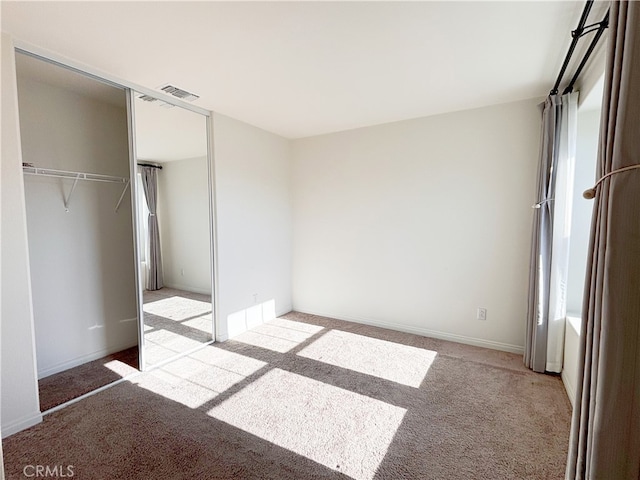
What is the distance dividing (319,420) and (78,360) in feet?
8.02

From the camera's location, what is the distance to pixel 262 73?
249cm

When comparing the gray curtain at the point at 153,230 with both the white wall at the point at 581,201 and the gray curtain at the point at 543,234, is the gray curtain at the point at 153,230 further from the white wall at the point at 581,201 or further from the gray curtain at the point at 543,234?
the white wall at the point at 581,201

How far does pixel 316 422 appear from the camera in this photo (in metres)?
2.17

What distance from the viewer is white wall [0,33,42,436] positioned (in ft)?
6.43

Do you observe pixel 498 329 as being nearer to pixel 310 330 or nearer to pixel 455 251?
pixel 455 251

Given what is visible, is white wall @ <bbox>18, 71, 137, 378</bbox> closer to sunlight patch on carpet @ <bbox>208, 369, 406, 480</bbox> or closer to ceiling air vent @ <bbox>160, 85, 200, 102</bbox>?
ceiling air vent @ <bbox>160, 85, 200, 102</bbox>

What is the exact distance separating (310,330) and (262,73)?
9.31 feet

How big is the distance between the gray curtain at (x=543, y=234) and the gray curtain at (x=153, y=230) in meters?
3.53

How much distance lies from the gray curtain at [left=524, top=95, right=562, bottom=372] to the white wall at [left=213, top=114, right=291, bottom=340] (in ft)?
9.69

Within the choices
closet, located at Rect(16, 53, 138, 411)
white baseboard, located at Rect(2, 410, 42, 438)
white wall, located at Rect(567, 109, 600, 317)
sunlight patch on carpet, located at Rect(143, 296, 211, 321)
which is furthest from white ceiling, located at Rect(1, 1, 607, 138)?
white baseboard, located at Rect(2, 410, 42, 438)

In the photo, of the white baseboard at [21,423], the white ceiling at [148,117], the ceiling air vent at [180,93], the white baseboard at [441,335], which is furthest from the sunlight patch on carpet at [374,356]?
the ceiling air vent at [180,93]

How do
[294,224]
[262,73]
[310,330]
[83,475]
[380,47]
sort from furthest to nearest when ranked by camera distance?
1. [294,224]
2. [310,330]
3. [262,73]
4. [380,47]
5. [83,475]

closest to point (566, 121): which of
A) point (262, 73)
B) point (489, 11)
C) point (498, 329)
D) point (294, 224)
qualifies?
point (489, 11)

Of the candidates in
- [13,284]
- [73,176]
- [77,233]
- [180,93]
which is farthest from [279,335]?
[180,93]
